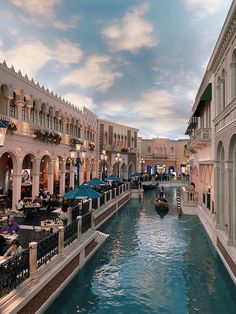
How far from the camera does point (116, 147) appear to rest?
4206cm

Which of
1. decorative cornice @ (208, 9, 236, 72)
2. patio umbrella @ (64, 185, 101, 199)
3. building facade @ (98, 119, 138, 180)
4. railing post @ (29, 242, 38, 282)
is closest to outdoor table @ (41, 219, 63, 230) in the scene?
patio umbrella @ (64, 185, 101, 199)

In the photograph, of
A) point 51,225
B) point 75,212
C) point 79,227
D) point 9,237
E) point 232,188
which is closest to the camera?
point 9,237

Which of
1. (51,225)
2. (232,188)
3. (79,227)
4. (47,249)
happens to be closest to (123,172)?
(51,225)

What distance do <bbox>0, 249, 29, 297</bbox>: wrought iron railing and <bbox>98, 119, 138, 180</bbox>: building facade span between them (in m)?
29.2

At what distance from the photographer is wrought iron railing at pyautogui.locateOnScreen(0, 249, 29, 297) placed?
605cm

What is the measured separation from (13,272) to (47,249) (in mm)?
1801

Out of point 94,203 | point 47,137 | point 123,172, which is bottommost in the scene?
point 94,203

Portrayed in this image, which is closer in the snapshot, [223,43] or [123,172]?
[223,43]

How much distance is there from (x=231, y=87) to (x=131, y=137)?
3683 cm

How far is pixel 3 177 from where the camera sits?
22.1 m

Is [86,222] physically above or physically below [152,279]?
above

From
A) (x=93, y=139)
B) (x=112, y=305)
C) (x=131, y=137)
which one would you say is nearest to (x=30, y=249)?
(x=112, y=305)

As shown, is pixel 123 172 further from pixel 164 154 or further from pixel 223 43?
pixel 223 43

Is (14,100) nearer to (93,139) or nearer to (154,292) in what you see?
(154,292)
